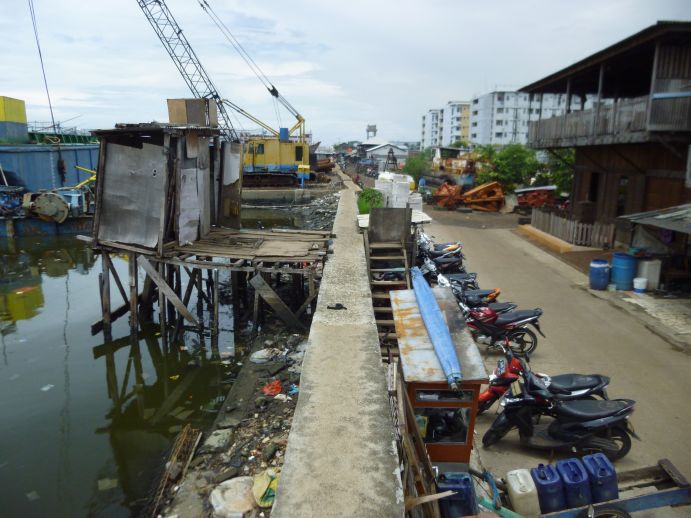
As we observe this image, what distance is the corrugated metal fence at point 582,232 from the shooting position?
49.6 feet

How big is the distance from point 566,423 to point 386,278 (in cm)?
514

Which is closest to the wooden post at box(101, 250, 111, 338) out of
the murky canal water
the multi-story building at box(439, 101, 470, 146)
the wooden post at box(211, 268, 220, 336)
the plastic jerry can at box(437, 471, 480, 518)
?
the murky canal water

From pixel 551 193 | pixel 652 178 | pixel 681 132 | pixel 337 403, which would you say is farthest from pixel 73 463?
pixel 551 193

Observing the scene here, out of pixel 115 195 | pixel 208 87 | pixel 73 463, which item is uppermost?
pixel 208 87

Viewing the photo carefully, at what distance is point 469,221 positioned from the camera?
2253cm

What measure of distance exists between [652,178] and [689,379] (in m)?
8.44

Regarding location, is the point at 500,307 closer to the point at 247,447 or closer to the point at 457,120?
the point at 247,447

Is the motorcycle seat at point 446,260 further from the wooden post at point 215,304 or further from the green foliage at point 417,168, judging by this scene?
the green foliage at point 417,168

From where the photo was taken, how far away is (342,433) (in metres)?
4.64

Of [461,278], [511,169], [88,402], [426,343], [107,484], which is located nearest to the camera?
[426,343]

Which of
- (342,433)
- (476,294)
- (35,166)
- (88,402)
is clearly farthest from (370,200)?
(35,166)

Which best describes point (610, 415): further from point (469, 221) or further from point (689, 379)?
point (469, 221)

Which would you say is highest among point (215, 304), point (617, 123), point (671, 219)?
point (617, 123)

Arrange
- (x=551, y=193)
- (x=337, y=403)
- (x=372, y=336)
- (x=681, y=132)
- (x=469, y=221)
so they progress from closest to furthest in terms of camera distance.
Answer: (x=337, y=403), (x=372, y=336), (x=681, y=132), (x=469, y=221), (x=551, y=193)
